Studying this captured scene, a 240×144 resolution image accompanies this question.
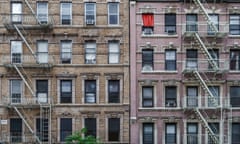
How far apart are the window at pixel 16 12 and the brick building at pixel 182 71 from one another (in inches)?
331

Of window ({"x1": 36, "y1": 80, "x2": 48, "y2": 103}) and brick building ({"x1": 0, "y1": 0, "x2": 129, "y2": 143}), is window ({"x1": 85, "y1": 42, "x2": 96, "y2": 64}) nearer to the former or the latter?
brick building ({"x1": 0, "y1": 0, "x2": 129, "y2": 143})

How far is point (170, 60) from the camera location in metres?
38.2

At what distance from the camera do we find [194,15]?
127ft

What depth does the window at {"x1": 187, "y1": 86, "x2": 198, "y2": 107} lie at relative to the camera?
37.9 meters

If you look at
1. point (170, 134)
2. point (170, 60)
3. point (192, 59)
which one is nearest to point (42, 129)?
point (170, 134)

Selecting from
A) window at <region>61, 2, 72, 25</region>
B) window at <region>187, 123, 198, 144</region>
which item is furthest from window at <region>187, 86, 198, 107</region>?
window at <region>61, 2, 72, 25</region>

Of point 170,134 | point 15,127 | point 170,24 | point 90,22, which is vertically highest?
point 90,22

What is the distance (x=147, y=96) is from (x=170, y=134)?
333cm

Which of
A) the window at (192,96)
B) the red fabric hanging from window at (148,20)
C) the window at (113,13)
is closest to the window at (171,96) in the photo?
the window at (192,96)

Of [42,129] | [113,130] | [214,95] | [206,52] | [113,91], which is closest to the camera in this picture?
[206,52]

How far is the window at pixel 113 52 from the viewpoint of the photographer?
38.2 metres

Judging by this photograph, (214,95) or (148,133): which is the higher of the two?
(214,95)

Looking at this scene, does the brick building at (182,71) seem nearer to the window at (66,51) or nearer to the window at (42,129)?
the window at (66,51)

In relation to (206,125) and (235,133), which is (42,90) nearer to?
(206,125)
